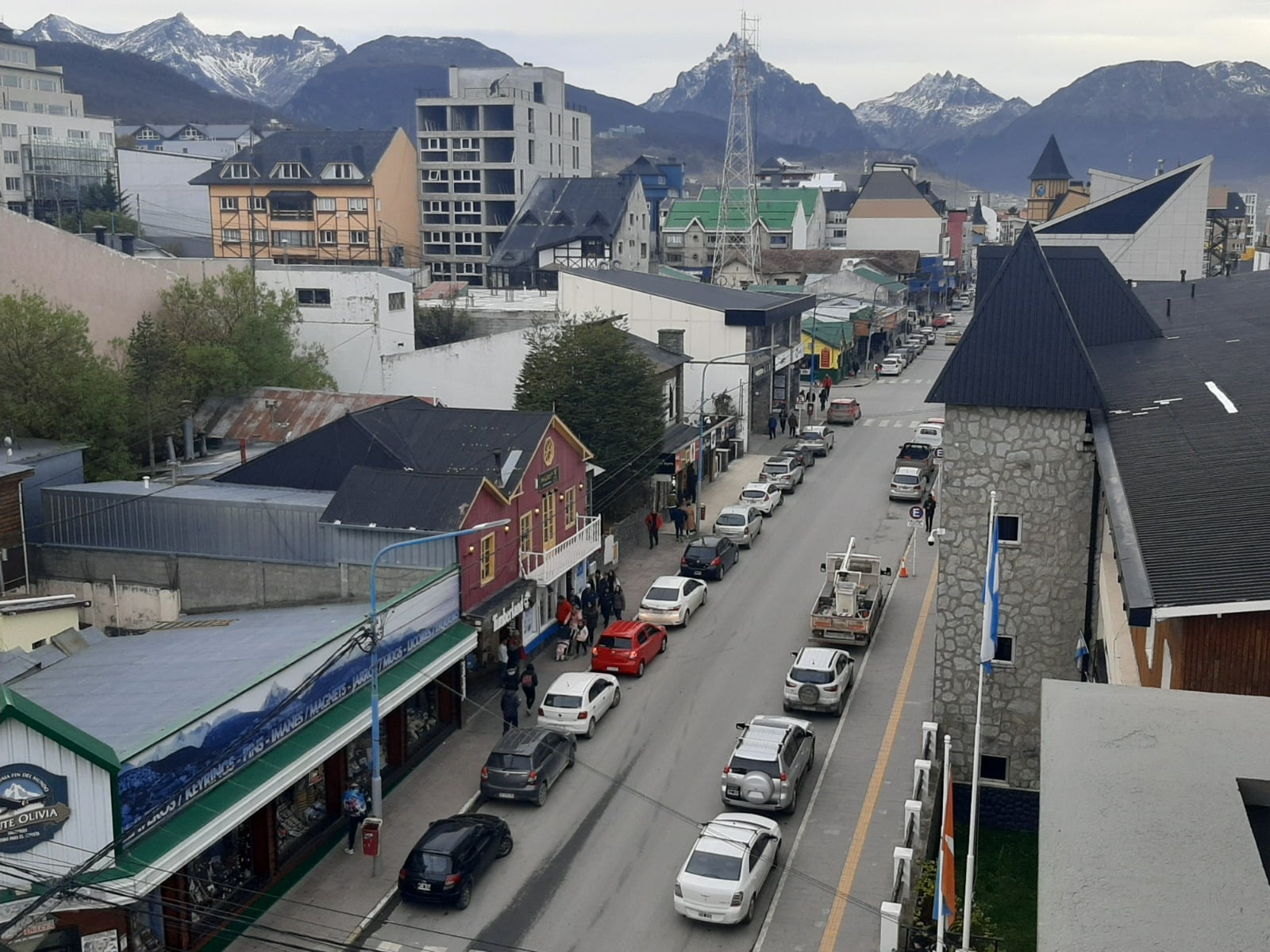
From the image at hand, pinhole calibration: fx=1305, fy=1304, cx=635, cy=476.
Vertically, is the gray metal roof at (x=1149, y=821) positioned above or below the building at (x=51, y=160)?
below

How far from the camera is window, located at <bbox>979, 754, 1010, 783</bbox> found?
26078 mm

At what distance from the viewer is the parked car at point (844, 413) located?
7012 centimetres

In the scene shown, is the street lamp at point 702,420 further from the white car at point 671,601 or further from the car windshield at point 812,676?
the car windshield at point 812,676

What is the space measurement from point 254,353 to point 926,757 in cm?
3541

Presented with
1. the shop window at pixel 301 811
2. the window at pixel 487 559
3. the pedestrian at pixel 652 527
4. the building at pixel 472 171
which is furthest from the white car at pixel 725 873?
the building at pixel 472 171

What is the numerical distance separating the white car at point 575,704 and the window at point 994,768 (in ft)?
28.1

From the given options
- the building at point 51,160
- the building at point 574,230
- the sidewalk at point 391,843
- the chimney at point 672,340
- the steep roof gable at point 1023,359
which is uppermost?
the building at point 51,160

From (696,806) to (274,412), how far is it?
2848 centimetres

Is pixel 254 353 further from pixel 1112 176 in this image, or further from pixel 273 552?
pixel 1112 176

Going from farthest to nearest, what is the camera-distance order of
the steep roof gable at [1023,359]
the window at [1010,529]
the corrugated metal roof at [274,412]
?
the corrugated metal roof at [274,412] → the window at [1010,529] → the steep roof gable at [1023,359]

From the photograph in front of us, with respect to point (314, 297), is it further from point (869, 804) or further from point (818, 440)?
point (869, 804)

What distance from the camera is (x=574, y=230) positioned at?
103 meters

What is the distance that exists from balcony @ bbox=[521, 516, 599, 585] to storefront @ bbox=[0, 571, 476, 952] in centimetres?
462

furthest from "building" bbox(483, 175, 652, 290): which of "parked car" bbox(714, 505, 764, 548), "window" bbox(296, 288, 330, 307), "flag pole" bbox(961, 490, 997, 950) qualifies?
"flag pole" bbox(961, 490, 997, 950)
